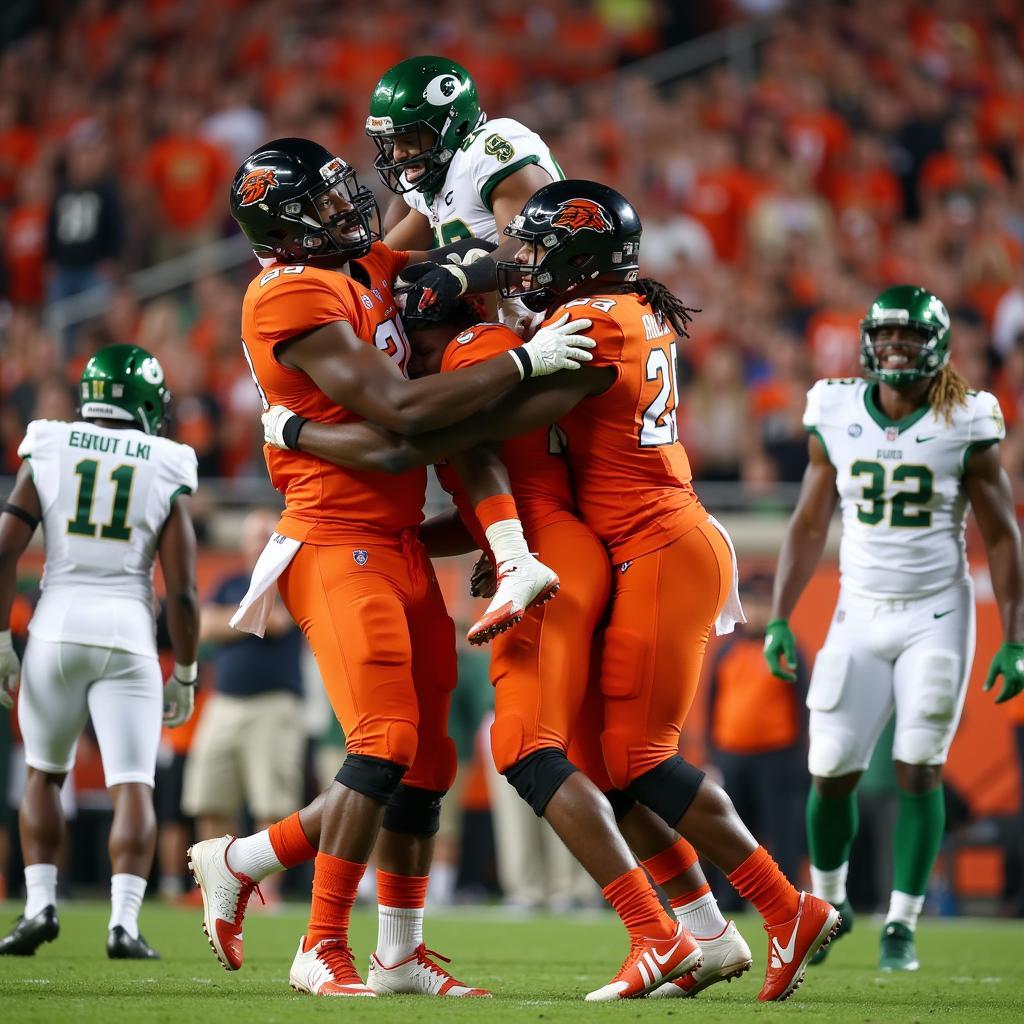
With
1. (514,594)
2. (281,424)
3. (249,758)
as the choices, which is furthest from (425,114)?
(249,758)

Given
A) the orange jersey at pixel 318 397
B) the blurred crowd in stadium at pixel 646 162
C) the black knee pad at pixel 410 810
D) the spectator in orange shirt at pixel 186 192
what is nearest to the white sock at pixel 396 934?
the black knee pad at pixel 410 810

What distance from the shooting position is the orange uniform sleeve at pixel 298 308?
4645 mm

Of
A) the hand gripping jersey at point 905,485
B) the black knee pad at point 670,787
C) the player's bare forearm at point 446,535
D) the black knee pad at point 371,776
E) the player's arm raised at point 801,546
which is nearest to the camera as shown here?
the black knee pad at point 371,776

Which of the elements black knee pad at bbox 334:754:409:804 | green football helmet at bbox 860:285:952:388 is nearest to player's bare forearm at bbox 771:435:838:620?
green football helmet at bbox 860:285:952:388

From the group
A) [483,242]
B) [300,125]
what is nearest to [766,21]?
[300,125]

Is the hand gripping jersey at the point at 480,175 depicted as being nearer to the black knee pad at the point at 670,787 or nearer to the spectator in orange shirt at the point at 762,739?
the black knee pad at the point at 670,787

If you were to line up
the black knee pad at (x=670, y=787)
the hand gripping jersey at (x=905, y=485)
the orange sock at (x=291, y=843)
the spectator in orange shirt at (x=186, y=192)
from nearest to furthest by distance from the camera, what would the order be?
the black knee pad at (x=670, y=787) < the orange sock at (x=291, y=843) < the hand gripping jersey at (x=905, y=485) < the spectator in orange shirt at (x=186, y=192)

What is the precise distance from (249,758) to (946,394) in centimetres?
456

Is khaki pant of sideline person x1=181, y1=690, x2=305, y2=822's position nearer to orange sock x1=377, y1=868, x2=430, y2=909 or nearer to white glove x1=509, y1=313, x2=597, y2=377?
orange sock x1=377, y1=868, x2=430, y2=909

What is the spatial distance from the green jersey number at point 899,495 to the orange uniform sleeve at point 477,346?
184cm

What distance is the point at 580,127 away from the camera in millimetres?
13281

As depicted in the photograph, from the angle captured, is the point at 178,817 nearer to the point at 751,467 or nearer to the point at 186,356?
the point at 186,356

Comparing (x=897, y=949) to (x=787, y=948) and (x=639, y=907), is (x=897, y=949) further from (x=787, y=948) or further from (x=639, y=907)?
(x=639, y=907)

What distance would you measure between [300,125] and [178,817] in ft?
18.1
